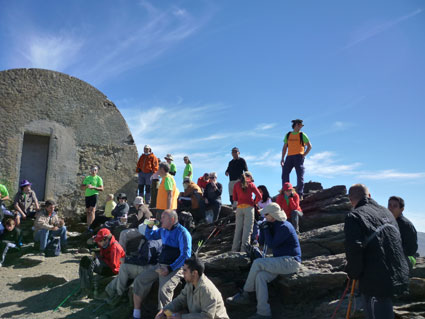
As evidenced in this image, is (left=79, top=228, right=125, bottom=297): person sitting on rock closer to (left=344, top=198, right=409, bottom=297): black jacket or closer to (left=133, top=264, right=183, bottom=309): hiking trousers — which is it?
(left=133, top=264, right=183, bottom=309): hiking trousers

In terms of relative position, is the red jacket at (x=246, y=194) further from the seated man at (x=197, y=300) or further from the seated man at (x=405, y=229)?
the seated man at (x=197, y=300)

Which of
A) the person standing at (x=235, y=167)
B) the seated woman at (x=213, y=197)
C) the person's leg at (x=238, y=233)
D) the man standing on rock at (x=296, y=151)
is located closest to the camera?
the person's leg at (x=238, y=233)

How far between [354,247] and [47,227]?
318 inches

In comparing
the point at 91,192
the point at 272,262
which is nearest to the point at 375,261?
the point at 272,262

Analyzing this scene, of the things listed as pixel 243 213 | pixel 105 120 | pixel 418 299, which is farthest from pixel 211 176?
pixel 418 299

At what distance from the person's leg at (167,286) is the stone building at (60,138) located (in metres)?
7.32

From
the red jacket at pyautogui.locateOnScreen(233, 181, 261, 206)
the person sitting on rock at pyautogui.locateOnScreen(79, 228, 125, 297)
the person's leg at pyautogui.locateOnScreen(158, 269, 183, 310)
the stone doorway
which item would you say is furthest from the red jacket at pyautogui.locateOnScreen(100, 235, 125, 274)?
the stone doorway

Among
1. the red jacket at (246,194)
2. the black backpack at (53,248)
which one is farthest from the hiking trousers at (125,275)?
the black backpack at (53,248)

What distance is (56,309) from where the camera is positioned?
20.3 feet

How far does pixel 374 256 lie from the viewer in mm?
3562

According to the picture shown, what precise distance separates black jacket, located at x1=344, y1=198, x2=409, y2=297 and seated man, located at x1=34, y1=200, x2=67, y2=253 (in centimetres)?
788

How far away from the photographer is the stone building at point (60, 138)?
36.4ft

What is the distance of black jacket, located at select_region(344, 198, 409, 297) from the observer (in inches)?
138

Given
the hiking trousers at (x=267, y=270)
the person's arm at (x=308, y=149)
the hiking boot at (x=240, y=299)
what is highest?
the person's arm at (x=308, y=149)
